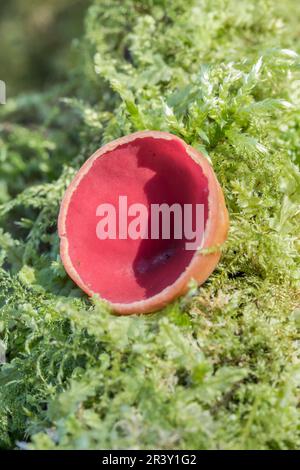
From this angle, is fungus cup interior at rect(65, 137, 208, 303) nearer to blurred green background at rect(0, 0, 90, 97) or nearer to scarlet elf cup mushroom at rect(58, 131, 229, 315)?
scarlet elf cup mushroom at rect(58, 131, 229, 315)

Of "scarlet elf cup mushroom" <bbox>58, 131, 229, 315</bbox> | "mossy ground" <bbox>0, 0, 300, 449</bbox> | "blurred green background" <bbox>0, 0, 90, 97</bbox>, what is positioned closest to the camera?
"mossy ground" <bbox>0, 0, 300, 449</bbox>

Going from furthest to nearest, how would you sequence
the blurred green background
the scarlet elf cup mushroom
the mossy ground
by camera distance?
the blurred green background, the scarlet elf cup mushroom, the mossy ground

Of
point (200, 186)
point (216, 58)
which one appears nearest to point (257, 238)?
point (200, 186)

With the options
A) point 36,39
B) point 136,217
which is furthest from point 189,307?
point 36,39

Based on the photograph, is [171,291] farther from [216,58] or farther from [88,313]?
[216,58]

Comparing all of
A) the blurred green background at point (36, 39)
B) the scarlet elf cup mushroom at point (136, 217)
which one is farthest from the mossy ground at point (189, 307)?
the blurred green background at point (36, 39)

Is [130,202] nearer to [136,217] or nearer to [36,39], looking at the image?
[136,217]

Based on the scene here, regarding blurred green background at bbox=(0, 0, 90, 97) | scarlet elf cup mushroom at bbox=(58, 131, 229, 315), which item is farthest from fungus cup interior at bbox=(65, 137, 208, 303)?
blurred green background at bbox=(0, 0, 90, 97)
